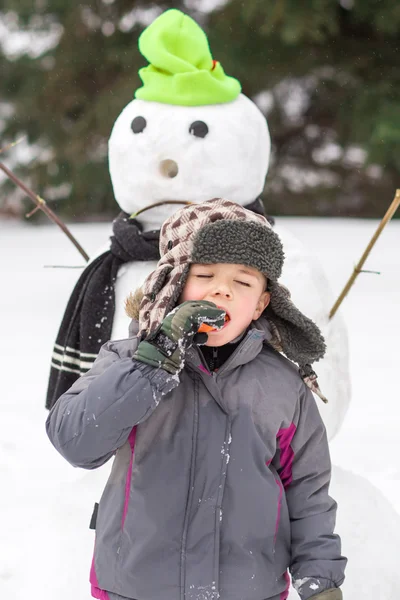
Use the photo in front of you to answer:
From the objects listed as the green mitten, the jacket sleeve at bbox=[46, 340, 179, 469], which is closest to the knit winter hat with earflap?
the jacket sleeve at bbox=[46, 340, 179, 469]

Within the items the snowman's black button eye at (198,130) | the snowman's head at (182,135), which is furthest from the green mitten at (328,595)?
the snowman's black button eye at (198,130)

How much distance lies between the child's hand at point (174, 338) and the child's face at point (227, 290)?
0.34 ft

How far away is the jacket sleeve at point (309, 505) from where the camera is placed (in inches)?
56.5

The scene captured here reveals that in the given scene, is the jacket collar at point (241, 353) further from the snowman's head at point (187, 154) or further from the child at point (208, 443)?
the snowman's head at point (187, 154)

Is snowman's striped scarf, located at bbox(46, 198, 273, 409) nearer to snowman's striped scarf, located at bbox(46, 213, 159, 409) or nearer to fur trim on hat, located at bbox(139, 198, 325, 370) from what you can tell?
snowman's striped scarf, located at bbox(46, 213, 159, 409)

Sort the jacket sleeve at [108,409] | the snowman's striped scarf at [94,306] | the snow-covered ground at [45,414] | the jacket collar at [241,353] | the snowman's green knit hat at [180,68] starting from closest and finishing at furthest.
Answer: the jacket sleeve at [108,409] → the jacket collar at [241,353] → the snow-covered ground at [45,414] → the snowman's striped scarf at [94,306] → the snowman's green knit hat at [180,68]

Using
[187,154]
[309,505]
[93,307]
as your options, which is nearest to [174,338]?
[309,505]

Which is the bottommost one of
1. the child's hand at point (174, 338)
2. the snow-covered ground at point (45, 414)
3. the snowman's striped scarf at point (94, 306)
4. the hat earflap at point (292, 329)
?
the snow-covered ground at point (45, 414)

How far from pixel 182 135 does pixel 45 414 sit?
1704 mm

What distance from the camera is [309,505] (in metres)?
1.46

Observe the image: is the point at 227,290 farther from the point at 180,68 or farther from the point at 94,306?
the point at 180,68

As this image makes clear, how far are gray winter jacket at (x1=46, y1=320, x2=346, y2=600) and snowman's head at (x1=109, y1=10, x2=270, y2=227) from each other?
1.10m

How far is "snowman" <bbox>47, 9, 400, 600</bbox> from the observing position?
2.41 m

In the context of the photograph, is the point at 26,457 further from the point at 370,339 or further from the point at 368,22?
the point at 368,22
